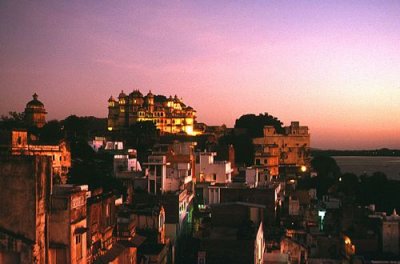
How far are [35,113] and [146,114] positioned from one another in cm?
2472

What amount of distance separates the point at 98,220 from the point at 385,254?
16714 millimetres

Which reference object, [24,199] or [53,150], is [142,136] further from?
[24,199]

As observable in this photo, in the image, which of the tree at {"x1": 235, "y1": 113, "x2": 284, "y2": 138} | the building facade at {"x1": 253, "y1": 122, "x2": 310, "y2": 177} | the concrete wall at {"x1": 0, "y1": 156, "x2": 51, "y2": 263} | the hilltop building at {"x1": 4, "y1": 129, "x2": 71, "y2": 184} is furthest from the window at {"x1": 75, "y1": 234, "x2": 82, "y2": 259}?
the tree at {"x1": 235, "y1": 113, "x2": 284, "y2": 138}

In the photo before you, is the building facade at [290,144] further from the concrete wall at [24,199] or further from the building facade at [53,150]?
the concrete wall at [24,199]

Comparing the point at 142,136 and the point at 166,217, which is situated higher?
the point at 142,136

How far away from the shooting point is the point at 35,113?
169 feet

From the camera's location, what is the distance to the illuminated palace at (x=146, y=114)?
244ft

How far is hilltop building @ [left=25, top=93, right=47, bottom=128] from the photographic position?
51.1 m

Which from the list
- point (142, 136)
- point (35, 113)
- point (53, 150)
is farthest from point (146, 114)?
point (53, 150)

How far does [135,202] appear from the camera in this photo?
27250 mm

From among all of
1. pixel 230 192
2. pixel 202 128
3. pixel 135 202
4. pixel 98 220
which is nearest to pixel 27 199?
pixel 98 220

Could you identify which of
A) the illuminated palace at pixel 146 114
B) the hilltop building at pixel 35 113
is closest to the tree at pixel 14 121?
the hilltop building at pixel 35 113

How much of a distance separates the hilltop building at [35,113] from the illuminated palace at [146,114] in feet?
73.2

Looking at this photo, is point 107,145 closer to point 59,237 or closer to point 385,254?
point 385,254
